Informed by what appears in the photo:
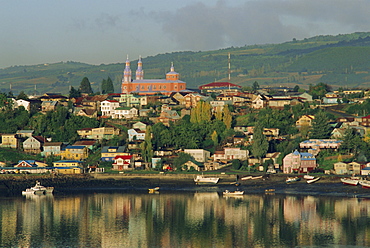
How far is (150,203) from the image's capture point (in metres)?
84.8

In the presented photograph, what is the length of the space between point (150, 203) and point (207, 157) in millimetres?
28124

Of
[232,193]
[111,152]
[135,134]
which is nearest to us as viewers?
[232,193]

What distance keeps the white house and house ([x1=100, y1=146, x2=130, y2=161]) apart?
24.9m

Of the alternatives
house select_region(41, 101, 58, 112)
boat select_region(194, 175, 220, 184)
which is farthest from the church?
boat select_region(194, 175, 220, 184)

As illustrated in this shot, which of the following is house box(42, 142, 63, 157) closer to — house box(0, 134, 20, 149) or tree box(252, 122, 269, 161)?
house box(0, 134, 20, 149)

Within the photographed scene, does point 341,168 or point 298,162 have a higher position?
point 298,162

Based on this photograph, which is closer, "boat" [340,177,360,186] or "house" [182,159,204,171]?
"boat" [340,177,360,186]

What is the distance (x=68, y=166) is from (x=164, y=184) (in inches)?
608

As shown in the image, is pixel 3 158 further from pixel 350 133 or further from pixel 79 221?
pixel 350 133

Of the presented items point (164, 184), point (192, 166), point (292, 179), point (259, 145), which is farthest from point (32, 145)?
point (292, 179)

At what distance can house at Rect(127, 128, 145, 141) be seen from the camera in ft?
390

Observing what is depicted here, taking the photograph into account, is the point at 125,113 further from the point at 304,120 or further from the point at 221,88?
the point at 221,88

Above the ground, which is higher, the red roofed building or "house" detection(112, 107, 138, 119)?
the red roofed building

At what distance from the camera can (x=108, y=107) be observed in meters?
138
